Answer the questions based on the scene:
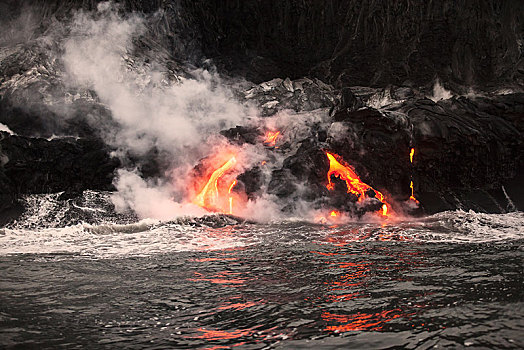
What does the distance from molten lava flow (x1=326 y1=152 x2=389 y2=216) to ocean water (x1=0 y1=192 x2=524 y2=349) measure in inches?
105

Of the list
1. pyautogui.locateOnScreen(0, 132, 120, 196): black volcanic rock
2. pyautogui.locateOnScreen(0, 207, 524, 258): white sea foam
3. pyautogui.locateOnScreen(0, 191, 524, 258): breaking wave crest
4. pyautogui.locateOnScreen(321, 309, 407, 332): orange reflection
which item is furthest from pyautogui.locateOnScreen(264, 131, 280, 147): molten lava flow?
pyautogui.locateOnScreen(321, 309, 407, 332): orange reflection

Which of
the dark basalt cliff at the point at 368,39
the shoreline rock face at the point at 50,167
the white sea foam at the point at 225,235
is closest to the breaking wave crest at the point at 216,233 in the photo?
the white sea foam at the point at 225,235

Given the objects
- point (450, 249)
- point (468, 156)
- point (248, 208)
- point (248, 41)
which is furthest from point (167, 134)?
point (450, 249)

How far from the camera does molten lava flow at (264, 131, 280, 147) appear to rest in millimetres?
12931

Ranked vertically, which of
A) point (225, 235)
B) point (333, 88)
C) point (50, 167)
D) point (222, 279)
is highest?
point (333, 88)

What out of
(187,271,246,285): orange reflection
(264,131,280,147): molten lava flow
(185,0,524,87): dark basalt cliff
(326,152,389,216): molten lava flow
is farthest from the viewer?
(185,0,524,87): dark basalt cliff

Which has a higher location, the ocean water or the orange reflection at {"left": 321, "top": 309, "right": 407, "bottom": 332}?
the ocean water

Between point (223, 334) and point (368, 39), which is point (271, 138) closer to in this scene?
point (368, 39)

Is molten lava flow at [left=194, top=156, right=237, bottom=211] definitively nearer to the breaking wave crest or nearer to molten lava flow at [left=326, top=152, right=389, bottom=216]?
the breaking wave crest

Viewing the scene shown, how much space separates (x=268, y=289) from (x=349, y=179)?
25.2ft

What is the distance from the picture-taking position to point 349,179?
38.7ft

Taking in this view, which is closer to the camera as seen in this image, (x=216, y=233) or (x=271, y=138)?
(x=216, y=233)

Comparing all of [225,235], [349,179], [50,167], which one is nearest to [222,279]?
[225,235]

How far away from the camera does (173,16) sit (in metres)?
17.2
